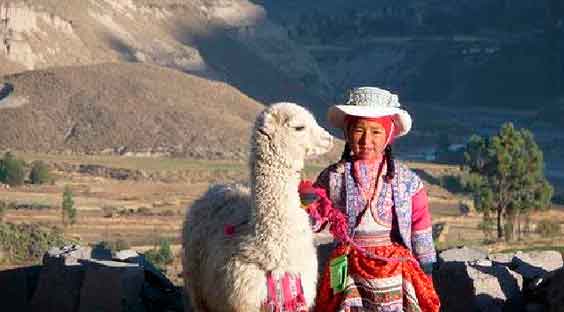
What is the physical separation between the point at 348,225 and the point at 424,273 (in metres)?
0.51

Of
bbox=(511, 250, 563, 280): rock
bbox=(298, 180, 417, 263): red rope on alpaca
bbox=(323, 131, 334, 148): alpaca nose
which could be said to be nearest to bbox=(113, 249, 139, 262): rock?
bbox=(511, 250, 563, 280): rock

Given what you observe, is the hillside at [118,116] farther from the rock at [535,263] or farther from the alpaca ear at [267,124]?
the alpaca ear at [267,124]

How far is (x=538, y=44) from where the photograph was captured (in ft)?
365

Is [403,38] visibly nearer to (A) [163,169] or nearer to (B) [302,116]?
(A) [163,169]

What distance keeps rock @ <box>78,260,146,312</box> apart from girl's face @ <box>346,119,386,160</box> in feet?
14.2

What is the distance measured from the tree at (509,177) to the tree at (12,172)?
890 inches

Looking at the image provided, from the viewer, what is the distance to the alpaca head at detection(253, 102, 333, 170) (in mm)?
8680

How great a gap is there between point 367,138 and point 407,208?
445 mm

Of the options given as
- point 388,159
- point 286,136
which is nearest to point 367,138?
point 388,159

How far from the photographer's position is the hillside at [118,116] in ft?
218

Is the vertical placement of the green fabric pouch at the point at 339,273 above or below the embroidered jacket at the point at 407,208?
below

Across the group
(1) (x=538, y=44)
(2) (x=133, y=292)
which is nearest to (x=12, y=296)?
(2) (x=133, y=292)

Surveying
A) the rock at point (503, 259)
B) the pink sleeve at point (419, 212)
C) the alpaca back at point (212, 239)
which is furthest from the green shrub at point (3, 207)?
the pink sleeve at point (419, 212)

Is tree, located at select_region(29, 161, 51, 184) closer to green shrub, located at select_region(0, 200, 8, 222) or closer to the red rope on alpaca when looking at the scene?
green shrub, located at select_region(0, 200, 8, 222)
